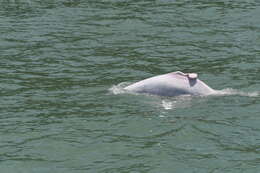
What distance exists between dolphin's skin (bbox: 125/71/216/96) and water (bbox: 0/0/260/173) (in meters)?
0.28

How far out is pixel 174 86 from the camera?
15.5m

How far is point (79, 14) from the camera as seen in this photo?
977 inches

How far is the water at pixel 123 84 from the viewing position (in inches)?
474

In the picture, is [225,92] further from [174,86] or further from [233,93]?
[174,86]

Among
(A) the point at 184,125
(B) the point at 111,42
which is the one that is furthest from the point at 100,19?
(A) the point at 184,125

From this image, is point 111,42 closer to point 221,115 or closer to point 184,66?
point 184,66

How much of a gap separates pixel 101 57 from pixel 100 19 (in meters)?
4.93

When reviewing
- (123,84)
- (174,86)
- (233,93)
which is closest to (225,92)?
(233,93)

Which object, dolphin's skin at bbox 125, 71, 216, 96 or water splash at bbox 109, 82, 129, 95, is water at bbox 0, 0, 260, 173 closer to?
water splash at bbox 109, 82, 129, 95

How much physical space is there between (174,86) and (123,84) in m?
1.62

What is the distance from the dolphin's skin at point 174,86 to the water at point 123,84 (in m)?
0.28

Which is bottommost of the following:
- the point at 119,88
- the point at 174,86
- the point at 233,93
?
the point at 233,93

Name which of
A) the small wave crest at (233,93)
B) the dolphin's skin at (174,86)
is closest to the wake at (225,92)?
the small wave crest at (233,93)

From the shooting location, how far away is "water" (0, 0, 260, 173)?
474 inches
